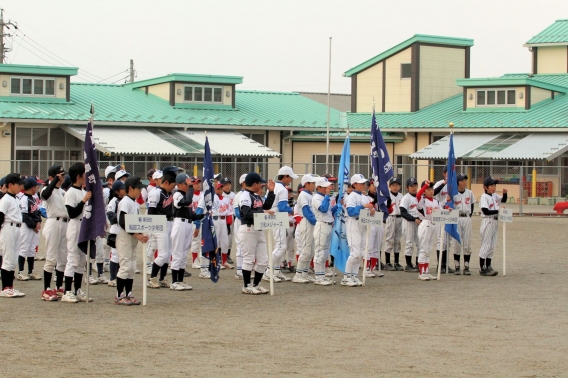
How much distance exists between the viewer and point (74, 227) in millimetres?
13055

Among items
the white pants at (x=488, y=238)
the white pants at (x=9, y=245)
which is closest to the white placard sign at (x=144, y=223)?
→ the white pants at (x=9, y=245)

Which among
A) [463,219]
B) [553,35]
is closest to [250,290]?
[463,219]

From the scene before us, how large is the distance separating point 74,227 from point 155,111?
1221 inches

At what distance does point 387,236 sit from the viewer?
1869 cm

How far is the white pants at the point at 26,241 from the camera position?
15.7m

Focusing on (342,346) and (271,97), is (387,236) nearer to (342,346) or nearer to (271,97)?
(342,346)

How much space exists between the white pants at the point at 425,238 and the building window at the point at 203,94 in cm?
2969

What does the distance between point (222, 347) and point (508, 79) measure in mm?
37221

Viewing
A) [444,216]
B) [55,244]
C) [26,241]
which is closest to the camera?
[55,244]

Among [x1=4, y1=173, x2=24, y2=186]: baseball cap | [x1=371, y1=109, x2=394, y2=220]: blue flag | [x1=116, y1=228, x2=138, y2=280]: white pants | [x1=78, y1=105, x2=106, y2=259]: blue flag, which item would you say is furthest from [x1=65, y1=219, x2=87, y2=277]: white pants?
[x1=371, y1=109, x2=394, y2=220]: blue flag

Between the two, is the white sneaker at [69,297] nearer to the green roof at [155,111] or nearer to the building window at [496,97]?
the green roof at [155,111]

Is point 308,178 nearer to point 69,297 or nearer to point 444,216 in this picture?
point 444,216

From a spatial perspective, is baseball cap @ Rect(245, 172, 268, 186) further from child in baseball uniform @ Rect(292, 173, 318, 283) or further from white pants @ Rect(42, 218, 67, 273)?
white pants @ Rect(42, 218, 67, 273)

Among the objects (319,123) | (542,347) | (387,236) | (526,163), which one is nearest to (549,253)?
(387,236)
